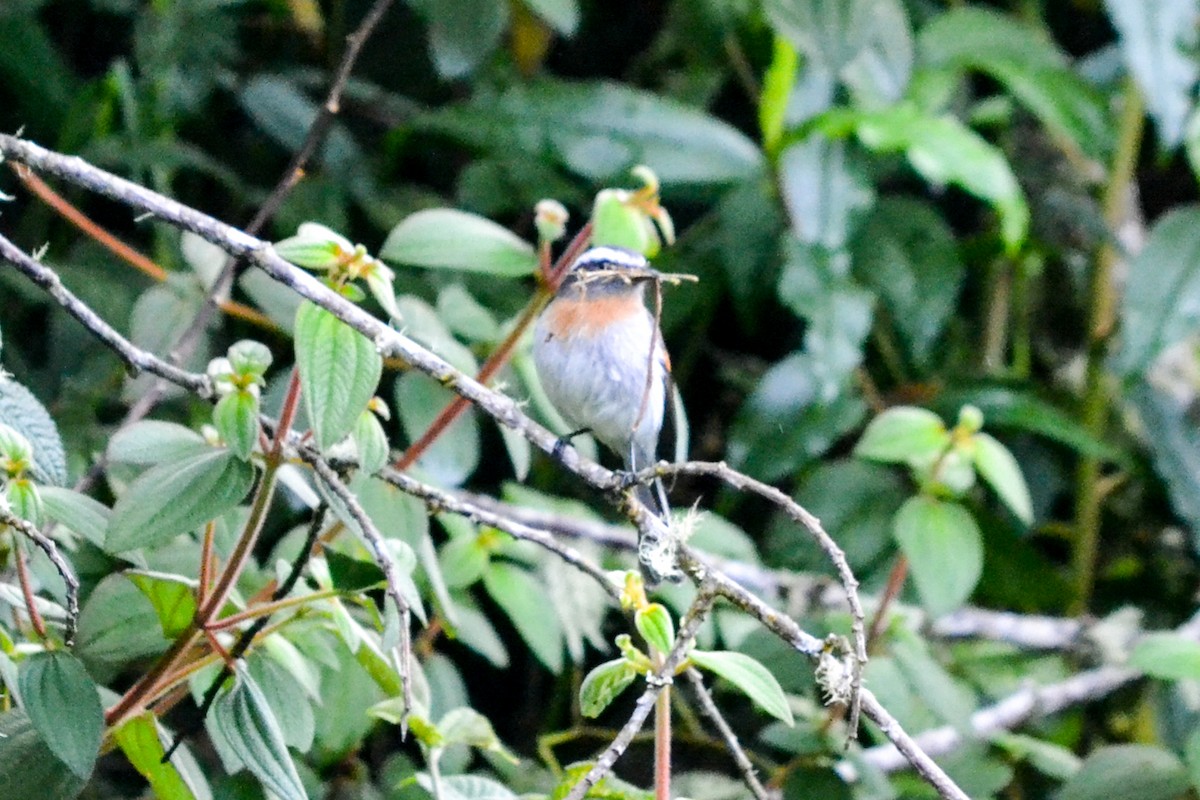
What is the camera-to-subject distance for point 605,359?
8.82ft

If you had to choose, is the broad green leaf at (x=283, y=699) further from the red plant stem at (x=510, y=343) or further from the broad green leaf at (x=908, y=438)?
the broad green leaf at (x=908, y=438)

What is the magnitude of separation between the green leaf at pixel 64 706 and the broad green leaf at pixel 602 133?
231cm

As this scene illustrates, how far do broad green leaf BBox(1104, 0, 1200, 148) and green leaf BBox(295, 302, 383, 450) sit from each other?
264 centimetres

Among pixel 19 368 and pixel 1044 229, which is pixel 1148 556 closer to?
pixel 1044 229

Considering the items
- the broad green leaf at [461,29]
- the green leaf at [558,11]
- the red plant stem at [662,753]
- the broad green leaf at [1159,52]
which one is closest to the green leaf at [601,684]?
the red plant stem at [662,753]

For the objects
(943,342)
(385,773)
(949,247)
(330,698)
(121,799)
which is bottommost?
(121,799)

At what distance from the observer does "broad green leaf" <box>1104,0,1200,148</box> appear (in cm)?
346

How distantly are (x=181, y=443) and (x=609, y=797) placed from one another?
729mm

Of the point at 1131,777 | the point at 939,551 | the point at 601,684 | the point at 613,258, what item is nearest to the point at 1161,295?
the point at 939,551

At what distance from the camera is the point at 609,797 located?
177cm

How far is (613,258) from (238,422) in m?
1.30

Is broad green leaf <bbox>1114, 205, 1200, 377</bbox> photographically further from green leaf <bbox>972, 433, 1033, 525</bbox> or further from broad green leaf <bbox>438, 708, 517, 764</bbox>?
broad green leaf <bbox>438, 708, 517, 764</bbox>

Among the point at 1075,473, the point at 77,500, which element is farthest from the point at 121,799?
the point at 1075,473

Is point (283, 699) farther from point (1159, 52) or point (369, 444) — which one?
point (1159, 52)
